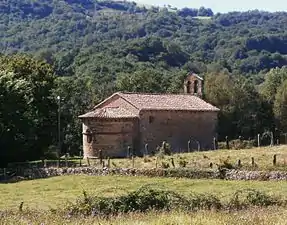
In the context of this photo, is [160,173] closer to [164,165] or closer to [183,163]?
[164,165]

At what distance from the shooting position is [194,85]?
6556 centimetres

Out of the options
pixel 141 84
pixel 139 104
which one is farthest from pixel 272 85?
pixel 139 104

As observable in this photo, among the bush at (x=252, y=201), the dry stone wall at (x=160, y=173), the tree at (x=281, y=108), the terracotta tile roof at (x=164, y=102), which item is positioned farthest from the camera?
the tree at (x=281, y=108)

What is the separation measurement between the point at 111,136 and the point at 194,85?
639 inches

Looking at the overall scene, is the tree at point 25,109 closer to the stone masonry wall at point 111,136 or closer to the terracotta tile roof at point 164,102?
the stone masonry wall at point 111,136

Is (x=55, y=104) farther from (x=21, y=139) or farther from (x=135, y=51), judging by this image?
(x=135, y=51)

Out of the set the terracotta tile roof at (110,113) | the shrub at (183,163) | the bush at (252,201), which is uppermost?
the bush at (252,201)

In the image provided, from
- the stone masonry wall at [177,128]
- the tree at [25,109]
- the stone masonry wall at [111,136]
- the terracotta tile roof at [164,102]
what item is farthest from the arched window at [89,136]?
the tree at [25,109]

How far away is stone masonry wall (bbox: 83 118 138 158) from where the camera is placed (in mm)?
52656

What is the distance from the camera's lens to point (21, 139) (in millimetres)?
53906

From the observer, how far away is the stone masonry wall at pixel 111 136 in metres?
52.7

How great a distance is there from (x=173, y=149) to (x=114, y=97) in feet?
25.2

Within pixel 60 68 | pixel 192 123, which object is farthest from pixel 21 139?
pixel 60 68

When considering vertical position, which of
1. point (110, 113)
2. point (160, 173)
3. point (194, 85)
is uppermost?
point (194, 85)
